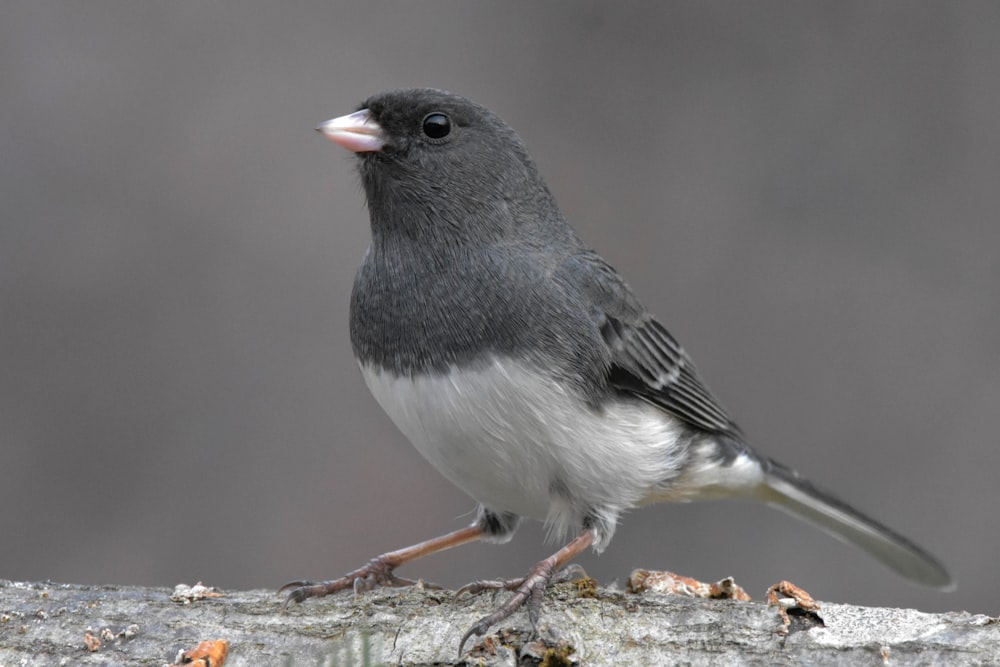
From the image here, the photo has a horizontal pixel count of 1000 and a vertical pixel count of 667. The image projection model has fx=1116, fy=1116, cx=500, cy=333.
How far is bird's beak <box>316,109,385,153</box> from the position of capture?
2.56 metres

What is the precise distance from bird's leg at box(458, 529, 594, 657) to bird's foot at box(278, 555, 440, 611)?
0.23 meters

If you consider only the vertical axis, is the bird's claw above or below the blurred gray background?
below

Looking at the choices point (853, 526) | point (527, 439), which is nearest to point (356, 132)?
point (527, 439)

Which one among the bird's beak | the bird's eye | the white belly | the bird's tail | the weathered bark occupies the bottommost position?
the weathered bark

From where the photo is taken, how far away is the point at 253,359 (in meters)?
3.85

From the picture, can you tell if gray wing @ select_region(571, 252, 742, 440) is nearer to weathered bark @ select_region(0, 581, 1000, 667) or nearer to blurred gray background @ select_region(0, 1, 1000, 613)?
weathered bark @ select_region(0, 581, 1000, 667)

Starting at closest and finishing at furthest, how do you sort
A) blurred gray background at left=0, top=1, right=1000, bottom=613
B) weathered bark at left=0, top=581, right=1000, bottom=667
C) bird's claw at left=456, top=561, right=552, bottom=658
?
weathered bark at left=0, top=581, right=1000, bottom=667
bird's claw at left=456, top=561, right=552, bottom=658
blurred gray background at left=0, top=1, right=1000, bottom=613

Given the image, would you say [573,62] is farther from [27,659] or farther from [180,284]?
[27,659]

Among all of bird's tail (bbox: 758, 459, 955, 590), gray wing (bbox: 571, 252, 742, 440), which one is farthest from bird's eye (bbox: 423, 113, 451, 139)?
bird's tail (bbox: 758, 459, 955, 590)

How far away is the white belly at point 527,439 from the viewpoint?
2344 millimetres

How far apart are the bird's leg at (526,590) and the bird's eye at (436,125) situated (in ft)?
3.34

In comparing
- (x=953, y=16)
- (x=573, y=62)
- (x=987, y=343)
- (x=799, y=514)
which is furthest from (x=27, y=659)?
(x=953, y=16)

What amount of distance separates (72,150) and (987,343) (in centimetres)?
324

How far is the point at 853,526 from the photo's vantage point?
311 cm
